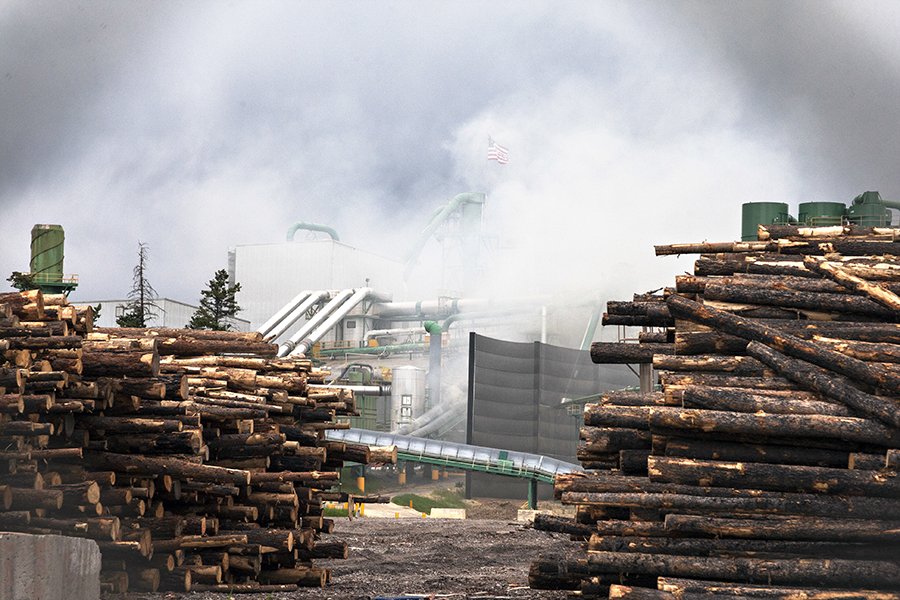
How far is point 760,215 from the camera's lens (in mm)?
41344

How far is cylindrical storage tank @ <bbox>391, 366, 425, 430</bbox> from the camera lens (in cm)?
6050

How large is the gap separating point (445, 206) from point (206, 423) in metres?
72.0

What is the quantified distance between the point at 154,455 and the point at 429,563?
6.88 m

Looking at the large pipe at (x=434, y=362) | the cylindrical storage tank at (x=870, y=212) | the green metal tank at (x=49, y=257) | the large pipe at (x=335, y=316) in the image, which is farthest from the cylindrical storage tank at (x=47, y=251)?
the cylindrical storage tank at (x=870, y=212)

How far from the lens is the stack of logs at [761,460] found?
664cm

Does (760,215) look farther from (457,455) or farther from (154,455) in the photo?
(154,455)

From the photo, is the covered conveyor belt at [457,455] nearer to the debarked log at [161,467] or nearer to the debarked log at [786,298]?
the debarked log at [161,467]

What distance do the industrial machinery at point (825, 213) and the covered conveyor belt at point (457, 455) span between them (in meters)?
14.6

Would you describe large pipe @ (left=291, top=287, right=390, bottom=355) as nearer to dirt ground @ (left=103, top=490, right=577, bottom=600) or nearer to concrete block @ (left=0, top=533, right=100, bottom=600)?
dirt ground @ (left=103, top=490, right=577, bottom=600)

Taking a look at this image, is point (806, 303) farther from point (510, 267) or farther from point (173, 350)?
point (510, 267)

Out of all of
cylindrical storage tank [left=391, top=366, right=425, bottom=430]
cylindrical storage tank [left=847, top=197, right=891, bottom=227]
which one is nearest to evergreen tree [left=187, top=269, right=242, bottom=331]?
cylindrical storage tank [left=391, top=366, right=425, bottom=430]

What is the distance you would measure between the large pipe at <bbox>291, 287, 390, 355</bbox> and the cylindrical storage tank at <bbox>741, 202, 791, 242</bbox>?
30.3 metres

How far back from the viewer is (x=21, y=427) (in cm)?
883

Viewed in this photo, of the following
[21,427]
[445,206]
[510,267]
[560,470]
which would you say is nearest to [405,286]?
[445,206]
